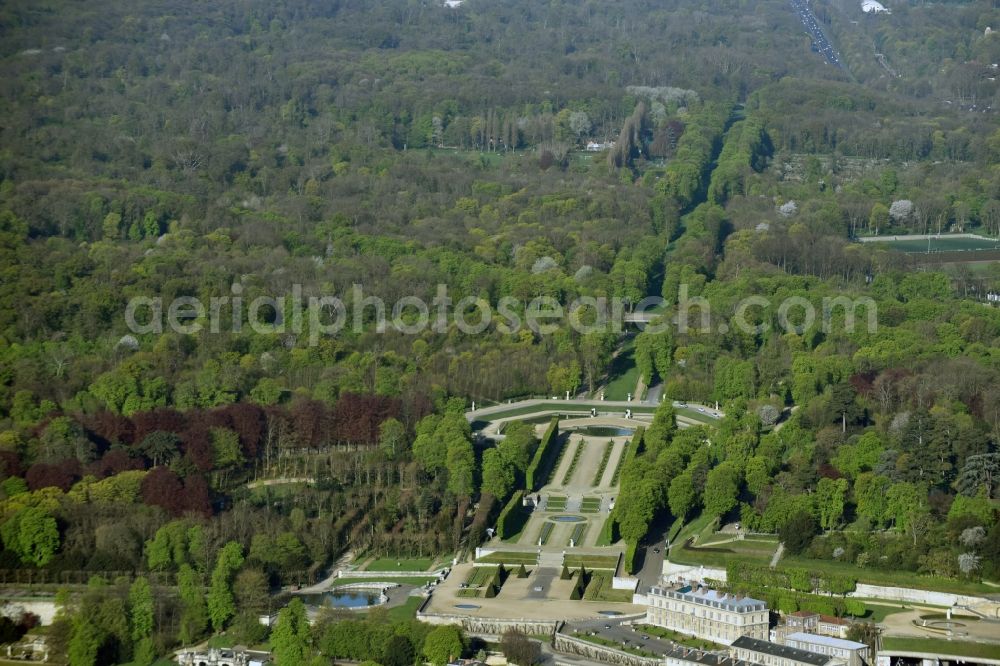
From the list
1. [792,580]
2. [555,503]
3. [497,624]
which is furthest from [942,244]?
[497,624]

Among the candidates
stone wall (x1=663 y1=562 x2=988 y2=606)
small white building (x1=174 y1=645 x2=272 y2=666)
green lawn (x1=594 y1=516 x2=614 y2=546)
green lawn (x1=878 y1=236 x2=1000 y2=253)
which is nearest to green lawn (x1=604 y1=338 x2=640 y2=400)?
green lawn (x1=594 y1=516 x2=614 y2=546)

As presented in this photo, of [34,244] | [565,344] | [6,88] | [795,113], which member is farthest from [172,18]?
[565,344]

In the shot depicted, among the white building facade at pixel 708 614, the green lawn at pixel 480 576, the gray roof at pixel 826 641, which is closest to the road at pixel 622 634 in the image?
the white building facade at pixel 708 614

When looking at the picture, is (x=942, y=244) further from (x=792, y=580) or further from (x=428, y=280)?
(x=792, y=580)

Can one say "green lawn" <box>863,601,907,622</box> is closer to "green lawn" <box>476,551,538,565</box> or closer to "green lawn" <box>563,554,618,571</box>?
"green lawn" <box>563,554,618,571</box>

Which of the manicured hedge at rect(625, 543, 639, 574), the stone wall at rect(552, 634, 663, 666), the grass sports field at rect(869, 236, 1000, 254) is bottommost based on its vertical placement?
the grass sports field at rect(869, 236, 1000, 254)
